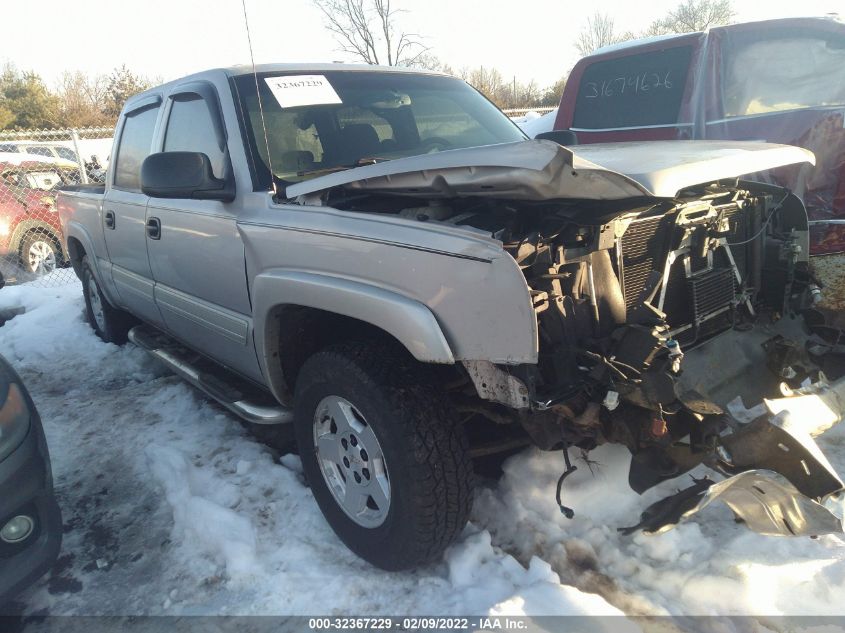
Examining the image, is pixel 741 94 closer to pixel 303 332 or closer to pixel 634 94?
pixel 634 94

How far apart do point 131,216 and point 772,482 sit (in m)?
3.76

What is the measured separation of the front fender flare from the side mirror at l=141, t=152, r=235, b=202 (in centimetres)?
49

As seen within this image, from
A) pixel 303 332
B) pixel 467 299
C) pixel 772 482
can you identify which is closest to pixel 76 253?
pixel 303 332

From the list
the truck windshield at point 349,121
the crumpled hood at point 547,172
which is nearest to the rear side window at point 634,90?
the truck windshield at point 349,121

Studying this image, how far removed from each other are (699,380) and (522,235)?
3.14 feet

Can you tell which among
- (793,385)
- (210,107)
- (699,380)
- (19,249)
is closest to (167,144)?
(210,107)

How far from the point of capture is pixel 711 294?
2547mm

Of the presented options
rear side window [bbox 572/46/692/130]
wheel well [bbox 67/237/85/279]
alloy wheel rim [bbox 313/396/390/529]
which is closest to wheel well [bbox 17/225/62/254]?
wheel well [bbox 67/237/85/279]

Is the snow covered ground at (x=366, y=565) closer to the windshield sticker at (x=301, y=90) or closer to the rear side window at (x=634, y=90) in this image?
the windshield sticker at (x=301, y=90)

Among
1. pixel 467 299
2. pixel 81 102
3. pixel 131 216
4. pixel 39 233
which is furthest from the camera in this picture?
pixel 81 102

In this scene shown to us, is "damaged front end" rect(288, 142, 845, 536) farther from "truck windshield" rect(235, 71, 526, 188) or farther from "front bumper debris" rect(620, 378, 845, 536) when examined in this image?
"truck windshield" rect(235, 71, 526, 188)

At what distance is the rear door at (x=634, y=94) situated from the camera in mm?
5141

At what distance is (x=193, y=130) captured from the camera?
3322mm

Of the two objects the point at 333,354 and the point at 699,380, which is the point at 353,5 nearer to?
the point at 333,354
